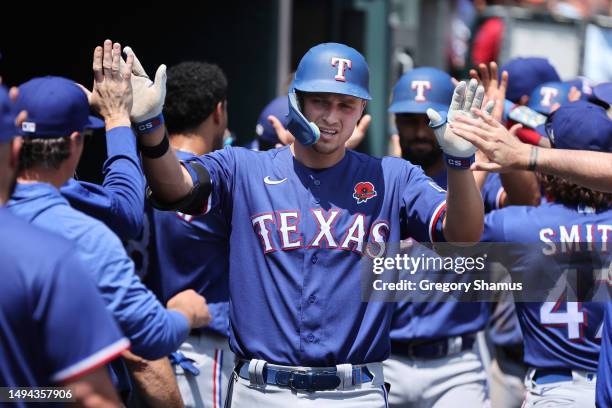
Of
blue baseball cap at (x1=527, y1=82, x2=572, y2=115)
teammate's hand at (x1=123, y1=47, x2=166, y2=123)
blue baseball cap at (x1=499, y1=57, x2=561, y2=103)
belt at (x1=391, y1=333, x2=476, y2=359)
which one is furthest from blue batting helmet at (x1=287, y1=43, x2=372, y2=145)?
blue baseball cap at (x1=499, y1=57, x2=561, y2=103)

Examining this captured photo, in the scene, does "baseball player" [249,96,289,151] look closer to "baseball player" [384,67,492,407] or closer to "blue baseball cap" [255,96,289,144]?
"blue baseball cap" [255,96,289,144]

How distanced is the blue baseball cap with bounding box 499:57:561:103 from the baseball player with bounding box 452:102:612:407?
1.85 metres

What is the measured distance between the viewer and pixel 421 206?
3537 mm

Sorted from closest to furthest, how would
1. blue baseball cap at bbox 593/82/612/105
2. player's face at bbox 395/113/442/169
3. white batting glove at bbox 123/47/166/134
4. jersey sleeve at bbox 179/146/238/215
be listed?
white batting glove at bbox 123/47/166/134 < jersey sleeve at bbox 179/146/238/215 < blue baseball cap at bbox 593/82/612/105 < player's face at bbox 395/113/442/169

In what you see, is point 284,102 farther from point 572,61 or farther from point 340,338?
point 572,61

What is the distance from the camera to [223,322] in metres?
4.51

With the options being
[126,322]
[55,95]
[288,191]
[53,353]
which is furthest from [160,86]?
[53,353]

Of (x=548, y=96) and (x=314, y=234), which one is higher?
(x=548, y=96)

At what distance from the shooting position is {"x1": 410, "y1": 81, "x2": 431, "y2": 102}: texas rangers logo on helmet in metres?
5.05

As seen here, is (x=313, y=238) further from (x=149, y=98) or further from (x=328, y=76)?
(x=149, y=98)

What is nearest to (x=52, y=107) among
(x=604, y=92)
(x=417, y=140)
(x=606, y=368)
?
(x=606, y=368)

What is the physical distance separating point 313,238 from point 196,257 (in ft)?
3.57

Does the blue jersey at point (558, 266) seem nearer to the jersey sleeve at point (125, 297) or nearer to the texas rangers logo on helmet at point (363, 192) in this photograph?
the texas rangers logo on helmet at point (363, 192)

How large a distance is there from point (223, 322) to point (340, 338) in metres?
1.13
